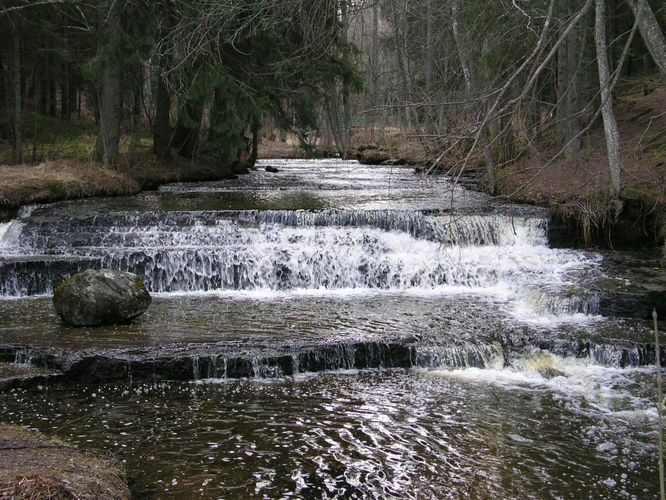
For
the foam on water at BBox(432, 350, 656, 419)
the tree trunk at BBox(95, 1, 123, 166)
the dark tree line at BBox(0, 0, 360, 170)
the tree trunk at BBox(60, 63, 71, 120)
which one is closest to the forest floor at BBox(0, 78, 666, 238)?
the tree trunk at BBox(95, 1, 123, 166)

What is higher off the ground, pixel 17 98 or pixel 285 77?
pixel 285 77

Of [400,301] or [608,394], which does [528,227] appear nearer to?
[400,301]

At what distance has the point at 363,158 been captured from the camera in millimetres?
35844

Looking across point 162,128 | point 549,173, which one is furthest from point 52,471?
point 162,128

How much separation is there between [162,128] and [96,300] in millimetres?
14078

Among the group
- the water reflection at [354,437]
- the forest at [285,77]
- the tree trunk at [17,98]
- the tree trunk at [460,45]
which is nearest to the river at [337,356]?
the water reflection at [354,437]

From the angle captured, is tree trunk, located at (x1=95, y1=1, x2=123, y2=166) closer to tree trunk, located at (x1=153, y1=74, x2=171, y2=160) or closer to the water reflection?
tree trunk, located at (x1=153, y1=74, x2=171, y2=160)

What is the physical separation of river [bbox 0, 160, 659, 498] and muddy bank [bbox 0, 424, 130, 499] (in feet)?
1.57

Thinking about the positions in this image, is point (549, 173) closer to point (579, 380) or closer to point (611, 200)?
point (611, 200)

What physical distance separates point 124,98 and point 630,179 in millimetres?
15046

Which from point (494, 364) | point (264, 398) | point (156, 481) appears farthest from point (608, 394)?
point (156, 481)

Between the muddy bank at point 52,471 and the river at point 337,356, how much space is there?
→ 48cm

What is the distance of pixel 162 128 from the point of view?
22.1 meters

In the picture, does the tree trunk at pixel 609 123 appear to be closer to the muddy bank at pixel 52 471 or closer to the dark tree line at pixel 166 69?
the dark tree line at pixel 166 69
